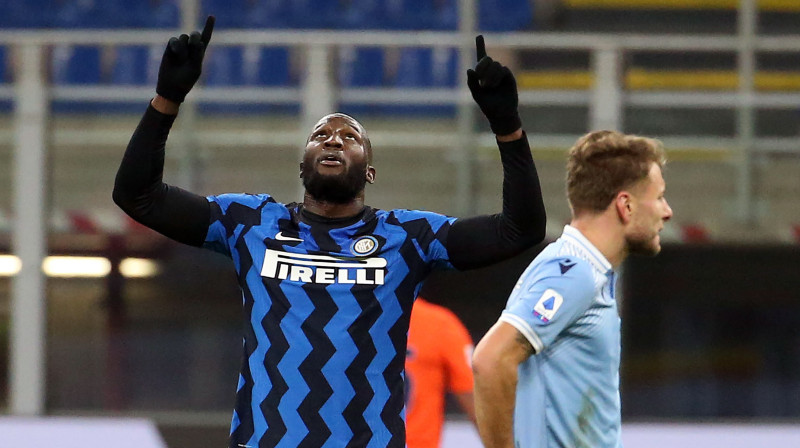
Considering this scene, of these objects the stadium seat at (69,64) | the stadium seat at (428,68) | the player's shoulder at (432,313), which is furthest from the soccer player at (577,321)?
the stadium seat at (428,68)

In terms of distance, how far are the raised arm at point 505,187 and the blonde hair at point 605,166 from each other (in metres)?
0.09

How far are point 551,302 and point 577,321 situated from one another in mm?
81

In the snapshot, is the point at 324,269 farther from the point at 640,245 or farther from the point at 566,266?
the point at 640,245

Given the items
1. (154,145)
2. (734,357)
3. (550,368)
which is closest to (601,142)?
(550,368)

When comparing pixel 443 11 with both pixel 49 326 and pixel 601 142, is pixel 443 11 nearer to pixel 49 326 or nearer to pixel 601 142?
pixel 49 326

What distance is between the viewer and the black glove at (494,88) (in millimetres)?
2203

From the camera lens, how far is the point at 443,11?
888cm

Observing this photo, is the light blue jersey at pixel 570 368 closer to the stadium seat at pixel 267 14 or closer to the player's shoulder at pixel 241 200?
the player's shoulder at pixel 241 200

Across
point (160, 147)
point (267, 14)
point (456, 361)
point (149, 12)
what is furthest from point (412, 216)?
point (149, 12)

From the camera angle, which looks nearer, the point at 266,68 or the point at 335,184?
the point at 335,184

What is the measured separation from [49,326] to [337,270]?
3.20 meters

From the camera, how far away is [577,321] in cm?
224

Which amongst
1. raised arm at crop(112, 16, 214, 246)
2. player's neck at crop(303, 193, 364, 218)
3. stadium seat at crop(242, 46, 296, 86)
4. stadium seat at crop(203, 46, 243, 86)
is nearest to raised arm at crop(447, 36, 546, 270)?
player's neck at crop(303, 193, 364, 218)

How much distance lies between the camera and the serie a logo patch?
218 centimetres
